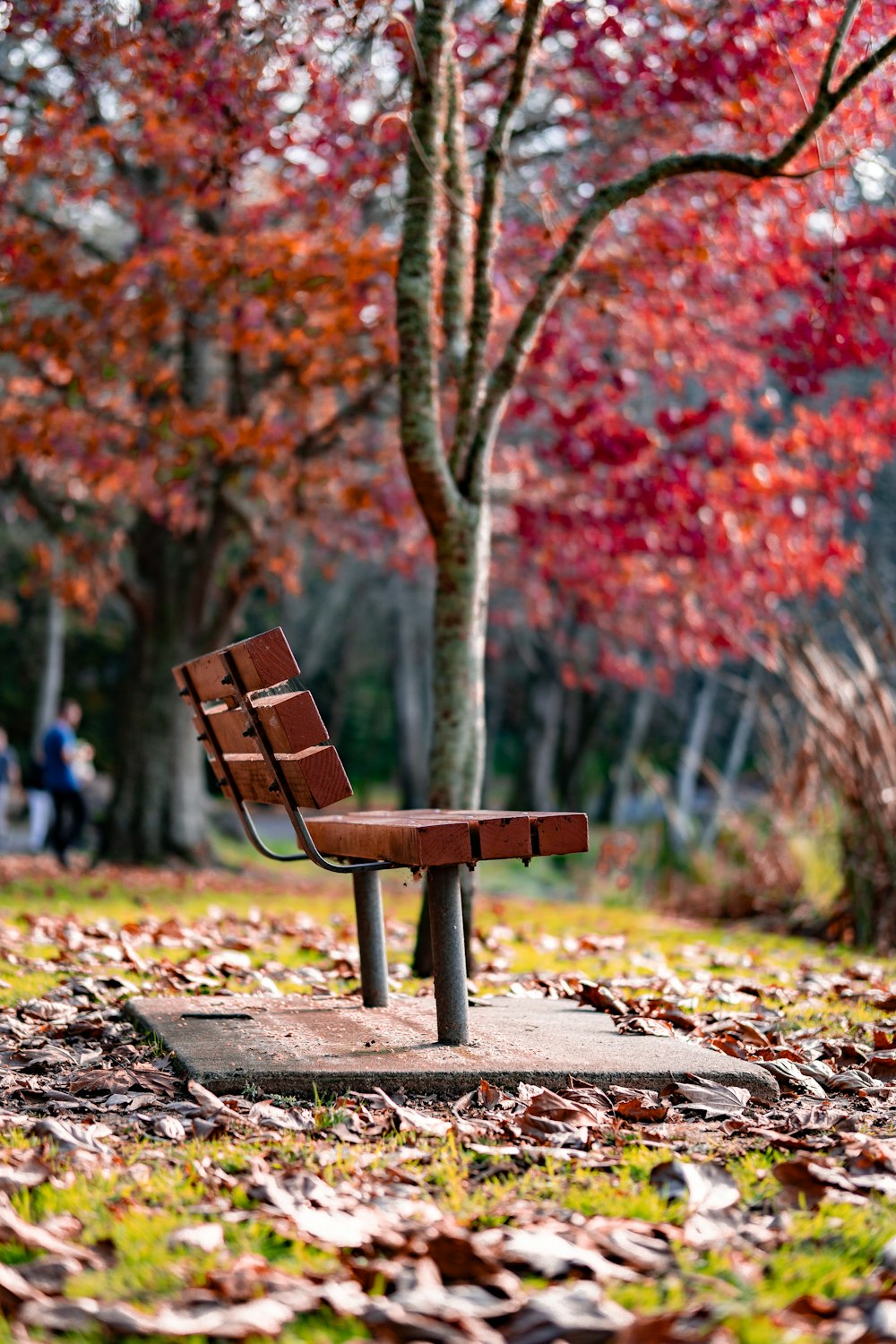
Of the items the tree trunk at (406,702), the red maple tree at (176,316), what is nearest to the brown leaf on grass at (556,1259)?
the red maple tree at (176,316)

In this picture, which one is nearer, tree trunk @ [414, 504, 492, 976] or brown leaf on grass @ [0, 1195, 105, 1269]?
brown leaf on grass @ [0, 1195, 105, 1269]

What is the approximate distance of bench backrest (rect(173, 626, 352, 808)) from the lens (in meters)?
3.85

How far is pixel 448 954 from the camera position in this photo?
3.82m

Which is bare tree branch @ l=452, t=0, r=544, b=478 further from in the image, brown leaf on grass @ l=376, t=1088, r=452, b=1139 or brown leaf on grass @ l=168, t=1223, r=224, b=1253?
brown leaf on grass @ l=168, t=1223, r=224, b=1253

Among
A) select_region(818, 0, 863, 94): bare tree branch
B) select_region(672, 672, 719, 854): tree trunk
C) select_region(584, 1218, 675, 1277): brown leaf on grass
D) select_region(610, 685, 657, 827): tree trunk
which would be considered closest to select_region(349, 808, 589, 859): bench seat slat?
select_region(584, 1218, 675, 1277): brown leaf on grass

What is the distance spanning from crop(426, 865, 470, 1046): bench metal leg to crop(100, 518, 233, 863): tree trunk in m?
10.2

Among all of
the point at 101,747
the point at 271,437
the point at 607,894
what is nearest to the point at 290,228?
the point at 271,437

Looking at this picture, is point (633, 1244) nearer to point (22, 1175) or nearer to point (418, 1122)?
point (418, 1122)

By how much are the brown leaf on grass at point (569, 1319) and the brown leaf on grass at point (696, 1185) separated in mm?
576

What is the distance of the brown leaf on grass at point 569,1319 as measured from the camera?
6.72 feet

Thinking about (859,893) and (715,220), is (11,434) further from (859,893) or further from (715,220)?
(859,893)

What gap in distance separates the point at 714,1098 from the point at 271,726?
1561 mm

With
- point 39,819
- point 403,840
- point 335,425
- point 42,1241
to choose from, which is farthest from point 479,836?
point 39,819

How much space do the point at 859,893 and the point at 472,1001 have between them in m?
4.34
